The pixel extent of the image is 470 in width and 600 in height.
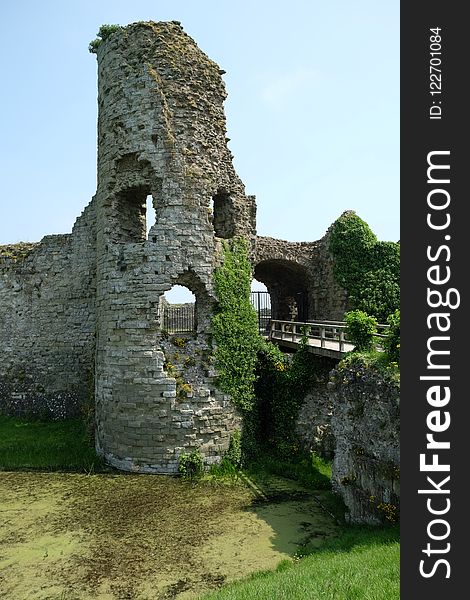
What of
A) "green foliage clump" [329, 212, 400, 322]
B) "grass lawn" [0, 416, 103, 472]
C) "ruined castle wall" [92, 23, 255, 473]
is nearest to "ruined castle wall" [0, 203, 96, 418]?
"grass lawn" [0, 416, 103, 472]

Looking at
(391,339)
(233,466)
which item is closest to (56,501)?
(233,466)

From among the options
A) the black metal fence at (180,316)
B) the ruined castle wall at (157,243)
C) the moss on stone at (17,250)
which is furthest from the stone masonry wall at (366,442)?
the black metal fence at (180,316)

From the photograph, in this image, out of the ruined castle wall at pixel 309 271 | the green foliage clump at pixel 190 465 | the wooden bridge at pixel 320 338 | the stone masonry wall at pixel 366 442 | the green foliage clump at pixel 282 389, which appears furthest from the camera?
the ruined castle wall at pixel 309 271

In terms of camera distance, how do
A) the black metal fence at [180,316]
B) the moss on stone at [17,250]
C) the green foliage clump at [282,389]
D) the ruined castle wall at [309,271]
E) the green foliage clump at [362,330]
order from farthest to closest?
the black metal fence at [180,316]
the ruined castle wall at [309,271]
the moss on stone at [17,250]
the green foliage clump at [282,389]
the green foliage clump at [362,330]

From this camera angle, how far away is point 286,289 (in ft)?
77.9

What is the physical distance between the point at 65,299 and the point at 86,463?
22.3 feet

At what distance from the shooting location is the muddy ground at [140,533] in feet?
24.8

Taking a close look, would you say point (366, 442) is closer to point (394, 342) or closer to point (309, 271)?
point (394, 342)

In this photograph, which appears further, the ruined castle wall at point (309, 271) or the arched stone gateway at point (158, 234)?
the ruined castle wall at point (309, 271)

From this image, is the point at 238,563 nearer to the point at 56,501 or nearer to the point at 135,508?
the point at 135,508

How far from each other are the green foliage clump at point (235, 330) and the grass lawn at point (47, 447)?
417 cm

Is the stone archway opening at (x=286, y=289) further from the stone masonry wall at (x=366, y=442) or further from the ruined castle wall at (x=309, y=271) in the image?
the stone masonry wall at (x=366, y=442)

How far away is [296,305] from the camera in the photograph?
2397 centimetres

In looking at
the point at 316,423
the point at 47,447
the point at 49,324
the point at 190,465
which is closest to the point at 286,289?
the point at 316,423
